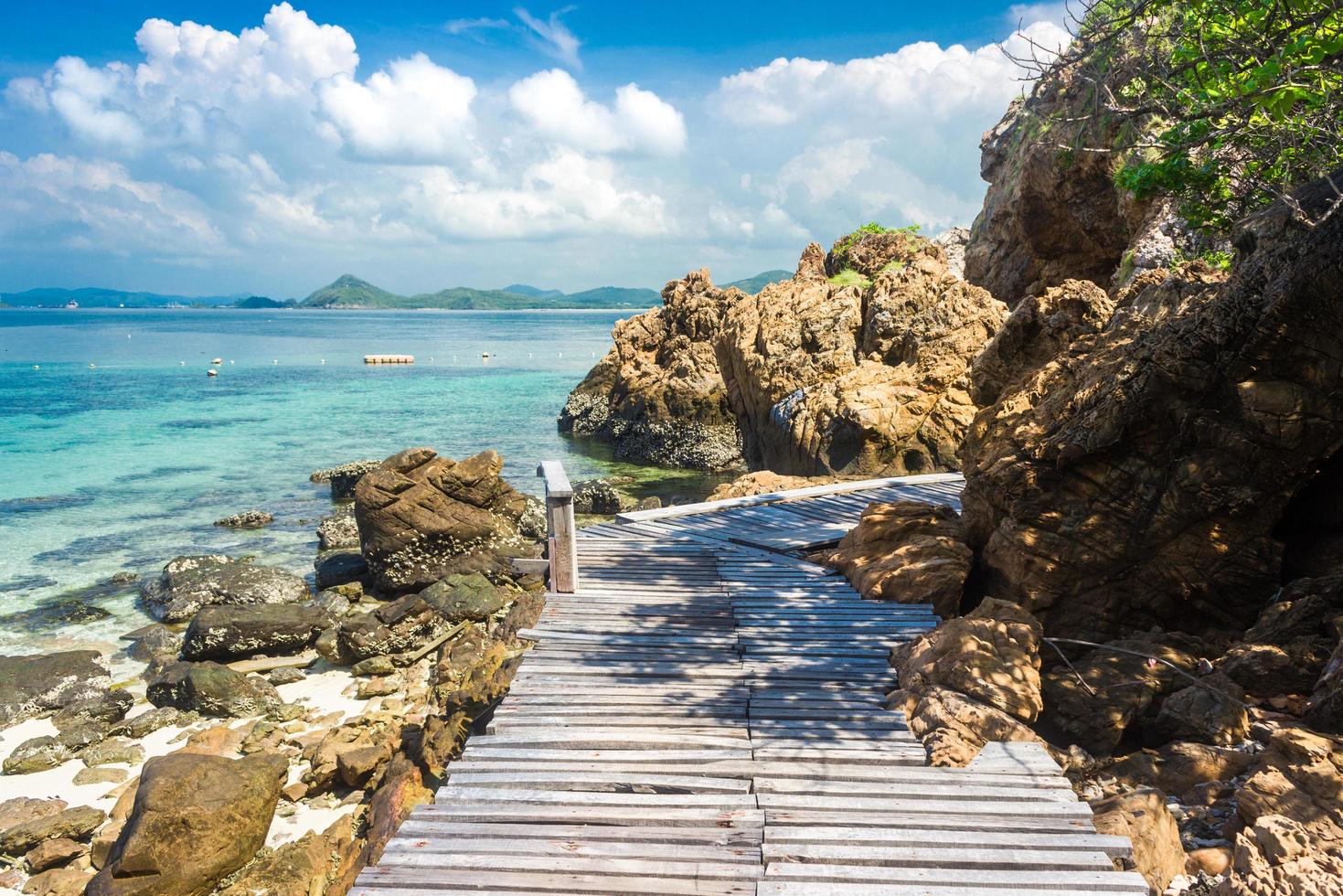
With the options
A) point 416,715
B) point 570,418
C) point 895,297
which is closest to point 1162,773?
point 416,715

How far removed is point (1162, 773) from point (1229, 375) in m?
3.98

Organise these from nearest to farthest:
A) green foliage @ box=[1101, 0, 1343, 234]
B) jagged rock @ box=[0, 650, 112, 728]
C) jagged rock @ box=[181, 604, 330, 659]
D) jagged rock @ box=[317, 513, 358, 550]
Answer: green foliage @ box=[1101, 0, 1343, 234] < jagged rock @ box=[0, 650, 112, 728] < jagged rock @ box=[181, 604, 330, 659] < jagged rock @ box=[317, 513, 358, 550]

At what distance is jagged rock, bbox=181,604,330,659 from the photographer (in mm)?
15898

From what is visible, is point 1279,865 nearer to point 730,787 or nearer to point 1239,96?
point 730,787

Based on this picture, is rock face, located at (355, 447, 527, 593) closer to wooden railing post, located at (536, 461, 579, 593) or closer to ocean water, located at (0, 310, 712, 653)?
ocean water, located at (0, 310, 712, 653)

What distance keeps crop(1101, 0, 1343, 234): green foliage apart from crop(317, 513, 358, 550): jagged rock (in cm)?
2047

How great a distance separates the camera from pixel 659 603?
9.59 metres

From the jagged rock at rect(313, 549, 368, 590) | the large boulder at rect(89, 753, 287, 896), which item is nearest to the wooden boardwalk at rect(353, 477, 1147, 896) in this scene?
the large boulder at rect(89, 753, 287, 896)

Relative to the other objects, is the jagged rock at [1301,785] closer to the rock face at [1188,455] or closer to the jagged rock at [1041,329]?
the rock face at [1188,455]

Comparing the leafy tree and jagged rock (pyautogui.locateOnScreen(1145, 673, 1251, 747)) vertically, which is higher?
the leafy tree

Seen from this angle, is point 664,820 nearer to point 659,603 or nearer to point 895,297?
point 659,603

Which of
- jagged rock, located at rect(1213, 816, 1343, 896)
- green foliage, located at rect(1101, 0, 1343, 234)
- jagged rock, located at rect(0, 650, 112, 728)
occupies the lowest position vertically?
jagged rock, located at rect(0, 650, 112, 728)

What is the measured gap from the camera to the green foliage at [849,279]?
2723cm

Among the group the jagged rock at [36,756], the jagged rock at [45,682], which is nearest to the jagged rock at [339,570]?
the jagged rock at [45,682]
